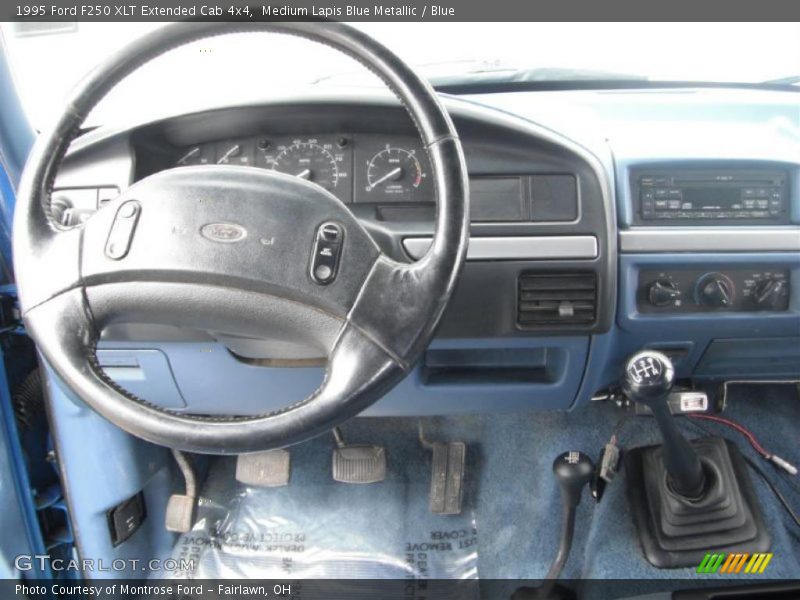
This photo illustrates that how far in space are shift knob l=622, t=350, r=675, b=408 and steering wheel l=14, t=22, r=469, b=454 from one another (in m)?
0.42

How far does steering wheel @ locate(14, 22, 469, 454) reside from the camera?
28.2 inches

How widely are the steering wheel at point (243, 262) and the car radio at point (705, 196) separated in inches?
19.2

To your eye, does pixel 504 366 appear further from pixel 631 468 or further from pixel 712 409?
pixel 712 409

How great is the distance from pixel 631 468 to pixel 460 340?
69cm

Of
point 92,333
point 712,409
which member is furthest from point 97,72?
point 712,409

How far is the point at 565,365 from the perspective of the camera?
1.19 meters

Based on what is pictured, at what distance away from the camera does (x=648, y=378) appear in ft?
3.20

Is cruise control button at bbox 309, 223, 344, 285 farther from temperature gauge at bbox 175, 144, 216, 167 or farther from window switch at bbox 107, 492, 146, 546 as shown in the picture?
window switch at bbox 107, 492, 146, 546

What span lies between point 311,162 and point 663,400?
70cm

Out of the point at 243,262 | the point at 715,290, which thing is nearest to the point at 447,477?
the point at 715,290

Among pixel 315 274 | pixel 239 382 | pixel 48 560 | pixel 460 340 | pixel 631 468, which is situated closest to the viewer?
pixel 315 274

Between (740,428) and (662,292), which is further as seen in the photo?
(740,428)

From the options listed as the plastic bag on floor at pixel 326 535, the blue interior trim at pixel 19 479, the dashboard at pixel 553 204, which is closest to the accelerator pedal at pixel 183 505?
the plastic bag on floor at pixel 326 535

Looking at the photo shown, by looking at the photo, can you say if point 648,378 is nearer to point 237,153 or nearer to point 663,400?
point 663,400
